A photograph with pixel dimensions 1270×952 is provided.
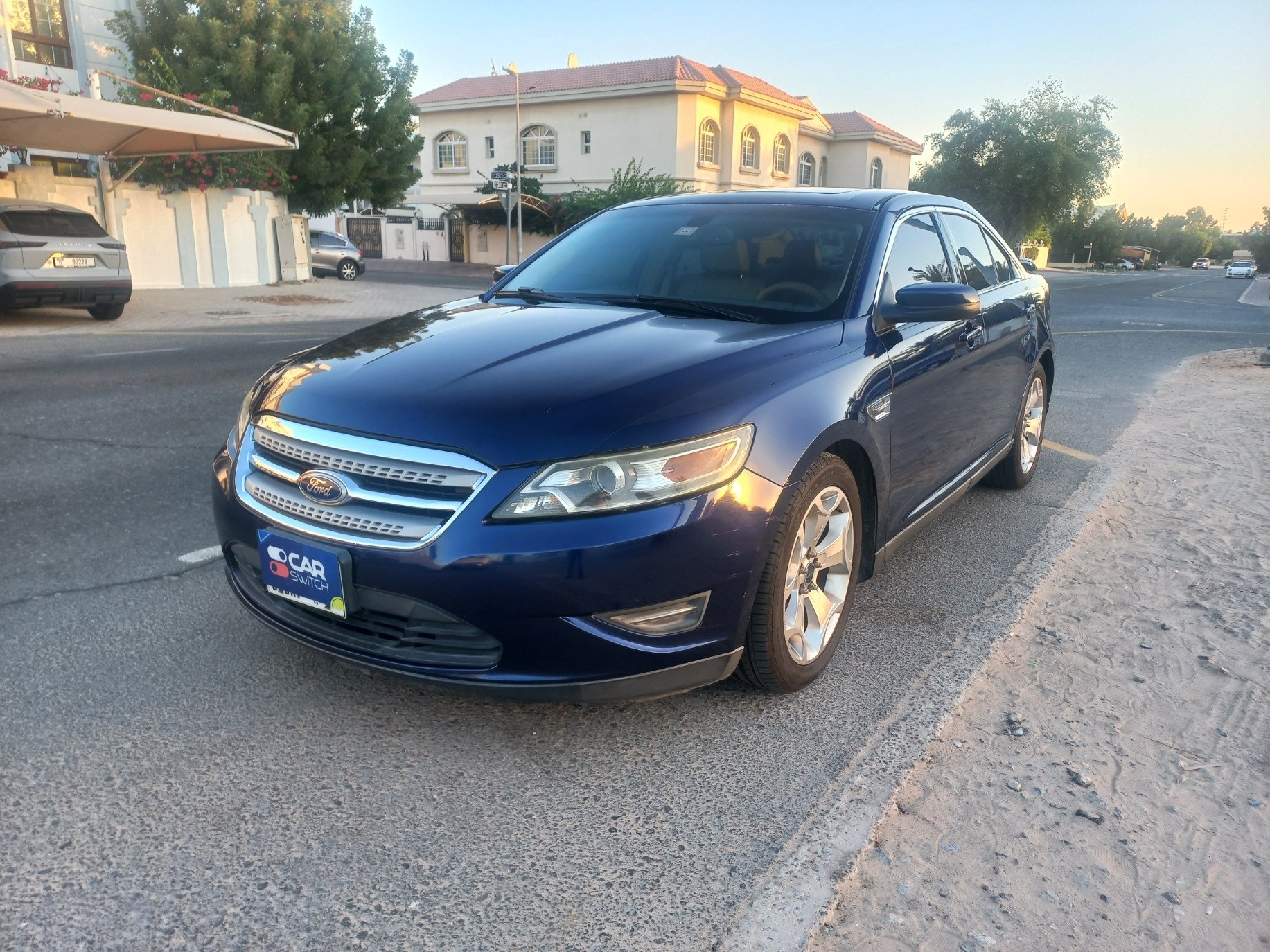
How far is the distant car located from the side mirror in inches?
1214

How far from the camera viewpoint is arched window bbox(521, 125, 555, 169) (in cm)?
4756

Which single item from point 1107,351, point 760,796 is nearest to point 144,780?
point 760,796

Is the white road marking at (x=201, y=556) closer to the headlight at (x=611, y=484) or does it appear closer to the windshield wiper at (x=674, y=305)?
the windshield wiper at (x=674, y=305)

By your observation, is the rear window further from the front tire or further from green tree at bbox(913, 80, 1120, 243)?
green tree at bbox(913, 80, 1120, 243)

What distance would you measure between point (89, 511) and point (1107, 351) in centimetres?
1283

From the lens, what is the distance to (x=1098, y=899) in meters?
2.26

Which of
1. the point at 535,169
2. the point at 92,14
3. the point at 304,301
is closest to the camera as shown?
the point at 304,301

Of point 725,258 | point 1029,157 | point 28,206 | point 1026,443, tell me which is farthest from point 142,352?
point 1029,157

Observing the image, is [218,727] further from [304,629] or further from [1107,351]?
[1107,351]

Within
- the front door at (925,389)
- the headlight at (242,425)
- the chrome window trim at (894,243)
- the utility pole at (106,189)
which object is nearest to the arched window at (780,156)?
the utility pole at (106,189)

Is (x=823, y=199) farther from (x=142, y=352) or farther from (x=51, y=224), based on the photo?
(x=51, y=224)

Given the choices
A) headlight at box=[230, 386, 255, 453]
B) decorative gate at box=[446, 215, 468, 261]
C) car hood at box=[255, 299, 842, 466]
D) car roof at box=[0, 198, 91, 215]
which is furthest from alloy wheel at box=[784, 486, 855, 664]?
decorative gate at box=[446, 215, 468, 261]

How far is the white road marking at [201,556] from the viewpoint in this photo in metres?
4.27

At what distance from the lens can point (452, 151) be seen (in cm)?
5081
